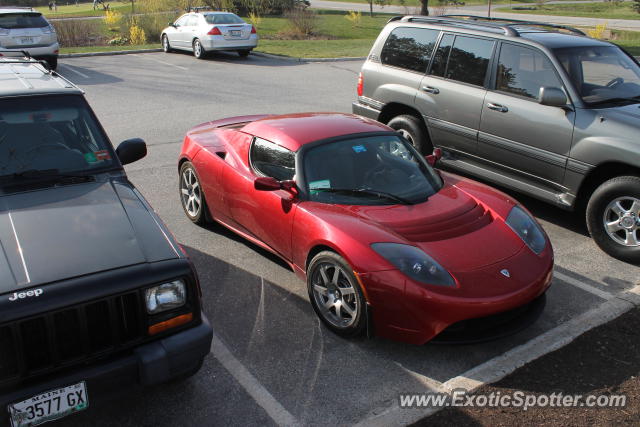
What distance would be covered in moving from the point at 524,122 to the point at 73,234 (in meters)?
4.88

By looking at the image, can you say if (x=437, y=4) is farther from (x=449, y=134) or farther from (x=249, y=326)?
(x=249, y=326)

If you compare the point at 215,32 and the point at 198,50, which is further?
the point at 198,50

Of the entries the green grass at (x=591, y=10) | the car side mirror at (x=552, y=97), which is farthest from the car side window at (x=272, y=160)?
the green grass at (x=591, y=10)

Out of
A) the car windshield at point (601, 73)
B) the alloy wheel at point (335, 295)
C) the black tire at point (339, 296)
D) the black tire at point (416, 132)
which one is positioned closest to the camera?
the black tire at point (339, 296)

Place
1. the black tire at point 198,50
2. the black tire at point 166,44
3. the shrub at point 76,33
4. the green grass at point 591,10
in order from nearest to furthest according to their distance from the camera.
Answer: the black tire at point 198,50
the black tire at point 166,44
the shrub at point 76,33
the green grass at point 591,10

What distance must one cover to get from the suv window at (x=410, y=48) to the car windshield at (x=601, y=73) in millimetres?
1783

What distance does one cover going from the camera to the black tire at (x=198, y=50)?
63.7 ft

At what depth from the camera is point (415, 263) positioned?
13.8 ft

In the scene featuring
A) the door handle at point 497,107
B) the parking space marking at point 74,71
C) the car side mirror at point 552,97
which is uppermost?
the car side mirror at point 552,97

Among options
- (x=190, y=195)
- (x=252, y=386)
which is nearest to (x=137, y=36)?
(x=190, y=195)

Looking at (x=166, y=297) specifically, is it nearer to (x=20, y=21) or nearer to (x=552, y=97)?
(x=552, y=97)

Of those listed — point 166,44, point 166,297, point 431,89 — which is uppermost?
point 166,44

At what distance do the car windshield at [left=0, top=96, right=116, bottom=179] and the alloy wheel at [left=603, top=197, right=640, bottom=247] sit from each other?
465 centimetres

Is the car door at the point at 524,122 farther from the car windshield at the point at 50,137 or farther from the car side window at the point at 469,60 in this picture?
the car windshield at the point at 50,137
